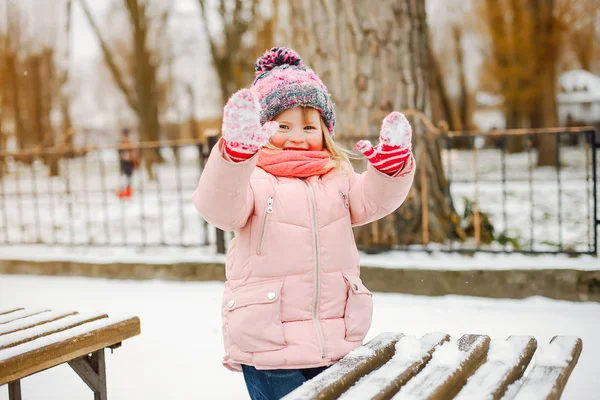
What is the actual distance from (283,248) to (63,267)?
15.8ft

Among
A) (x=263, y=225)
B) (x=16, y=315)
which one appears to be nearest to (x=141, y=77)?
(x=16, y=315)

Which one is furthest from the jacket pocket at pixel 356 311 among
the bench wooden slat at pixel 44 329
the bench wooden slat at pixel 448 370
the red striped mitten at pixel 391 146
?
the bench wooden slat at pixel 44 329

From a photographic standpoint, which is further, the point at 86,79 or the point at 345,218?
the point at 86,79

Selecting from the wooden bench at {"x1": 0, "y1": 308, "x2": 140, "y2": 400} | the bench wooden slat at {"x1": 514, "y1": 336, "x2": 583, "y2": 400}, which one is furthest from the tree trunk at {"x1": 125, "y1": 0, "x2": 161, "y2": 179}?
the bench wooden slat at {"x1": 514, "y1": 336, "x2": 583, "y2": 400}

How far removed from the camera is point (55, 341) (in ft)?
7.73

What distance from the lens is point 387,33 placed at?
5.61 metres

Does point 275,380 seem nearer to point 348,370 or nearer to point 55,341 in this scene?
point 348,370

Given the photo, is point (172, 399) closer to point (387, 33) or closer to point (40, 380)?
point (40, 380)

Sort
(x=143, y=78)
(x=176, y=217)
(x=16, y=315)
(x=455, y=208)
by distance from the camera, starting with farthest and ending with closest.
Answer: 1. (x=143, y=78)
2. (x=176, y=217)
3. (x=455, y=208)
4. (x=16, y=315)

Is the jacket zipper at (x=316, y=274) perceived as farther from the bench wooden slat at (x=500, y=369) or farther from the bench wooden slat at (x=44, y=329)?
the bench wooden slat at (x=44, y=329)

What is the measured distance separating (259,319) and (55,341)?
87 centimetres

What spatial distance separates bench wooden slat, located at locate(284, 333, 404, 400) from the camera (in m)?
1.53

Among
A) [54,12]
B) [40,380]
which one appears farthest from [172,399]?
[54,12]

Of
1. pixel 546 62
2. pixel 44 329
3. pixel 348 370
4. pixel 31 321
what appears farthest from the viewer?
pixel 546 62
